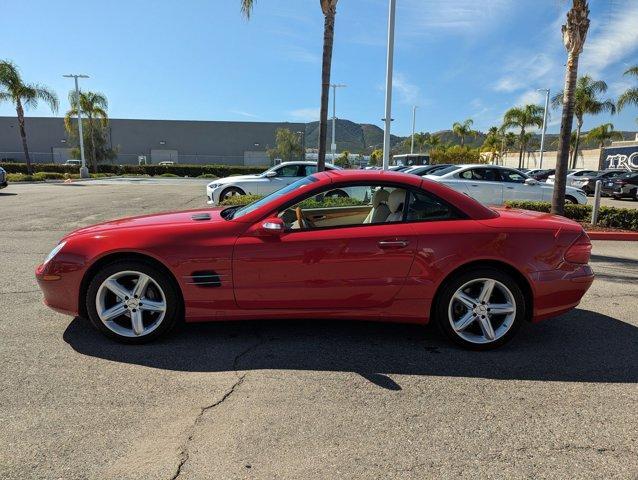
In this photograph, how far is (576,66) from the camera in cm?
955

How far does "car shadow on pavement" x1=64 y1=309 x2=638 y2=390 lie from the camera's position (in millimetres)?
3479

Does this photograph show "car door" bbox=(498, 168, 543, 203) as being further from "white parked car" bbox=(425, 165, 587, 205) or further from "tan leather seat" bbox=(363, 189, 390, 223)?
"tan leather seat" bbox=(363, 189, 390, 223)

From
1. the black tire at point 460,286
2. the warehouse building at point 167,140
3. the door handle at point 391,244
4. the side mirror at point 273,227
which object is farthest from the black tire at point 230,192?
the warehouse building at point 167,140

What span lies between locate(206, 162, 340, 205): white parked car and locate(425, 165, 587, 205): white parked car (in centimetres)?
359

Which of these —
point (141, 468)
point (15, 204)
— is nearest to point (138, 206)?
point (15, 204)

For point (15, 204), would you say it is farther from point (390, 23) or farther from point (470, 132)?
point (470, 132)

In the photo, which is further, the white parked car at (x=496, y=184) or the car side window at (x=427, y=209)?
the white parked car at (x=496, y=184)

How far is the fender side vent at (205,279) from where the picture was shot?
3635 millimetres

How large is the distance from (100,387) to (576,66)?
34.5 feet

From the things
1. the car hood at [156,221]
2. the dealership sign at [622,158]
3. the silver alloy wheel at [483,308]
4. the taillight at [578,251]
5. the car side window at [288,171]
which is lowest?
A: the silver alloy wheel at [483,308]

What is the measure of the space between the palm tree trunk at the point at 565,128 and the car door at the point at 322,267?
7.72 m

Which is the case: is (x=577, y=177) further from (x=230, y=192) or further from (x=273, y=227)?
(x=273, y=227)

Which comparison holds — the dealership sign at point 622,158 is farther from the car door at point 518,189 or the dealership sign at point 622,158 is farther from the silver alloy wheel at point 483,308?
the silver alloy wheel at point 483,308

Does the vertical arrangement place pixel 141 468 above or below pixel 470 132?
below
